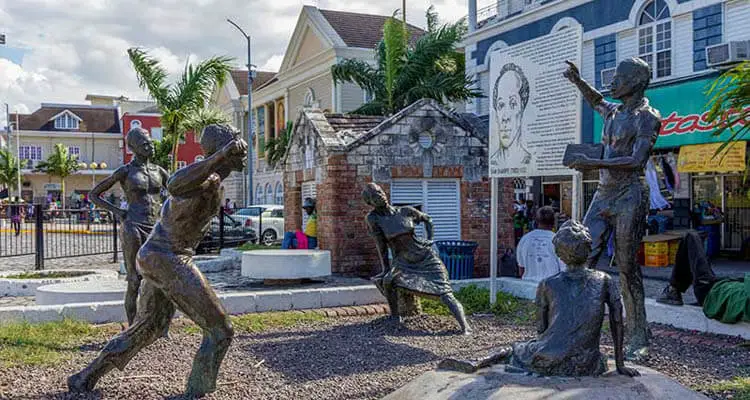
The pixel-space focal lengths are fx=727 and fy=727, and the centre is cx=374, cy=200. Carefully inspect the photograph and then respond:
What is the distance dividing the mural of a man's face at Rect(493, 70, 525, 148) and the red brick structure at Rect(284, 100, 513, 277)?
292 cm

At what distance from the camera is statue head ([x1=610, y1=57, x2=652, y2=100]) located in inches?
234

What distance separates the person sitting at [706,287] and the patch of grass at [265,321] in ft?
12.6

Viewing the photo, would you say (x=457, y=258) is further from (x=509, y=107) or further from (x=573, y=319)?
(x=573, y=319)

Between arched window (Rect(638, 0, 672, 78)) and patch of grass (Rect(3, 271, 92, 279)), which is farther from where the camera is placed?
arched window (Rect(638, 0, 672, 78))

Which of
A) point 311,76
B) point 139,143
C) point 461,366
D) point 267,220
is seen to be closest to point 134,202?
point 139,143

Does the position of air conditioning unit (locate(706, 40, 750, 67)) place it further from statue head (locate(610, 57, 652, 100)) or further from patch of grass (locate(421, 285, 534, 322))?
statue head (locate(610, 57, 652, 100))

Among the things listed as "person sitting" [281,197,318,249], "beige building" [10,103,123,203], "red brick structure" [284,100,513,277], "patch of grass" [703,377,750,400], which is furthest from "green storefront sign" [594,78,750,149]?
"beige building" [10,103,123,203]

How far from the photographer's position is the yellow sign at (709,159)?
1402 cm

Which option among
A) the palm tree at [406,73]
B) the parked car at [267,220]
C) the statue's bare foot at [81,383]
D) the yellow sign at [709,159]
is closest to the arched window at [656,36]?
the yellow sign at [709,159]

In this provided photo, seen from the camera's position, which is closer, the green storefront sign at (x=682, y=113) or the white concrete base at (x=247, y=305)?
the white concrete base at (x=247, y=305)

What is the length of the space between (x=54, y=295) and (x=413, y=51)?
15.5 meters

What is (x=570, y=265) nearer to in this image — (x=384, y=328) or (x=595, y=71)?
(x=384, y=328)

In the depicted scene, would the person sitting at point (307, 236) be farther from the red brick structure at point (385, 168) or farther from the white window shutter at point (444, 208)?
the white window shutter at point (444, 208)

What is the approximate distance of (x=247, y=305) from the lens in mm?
8531
